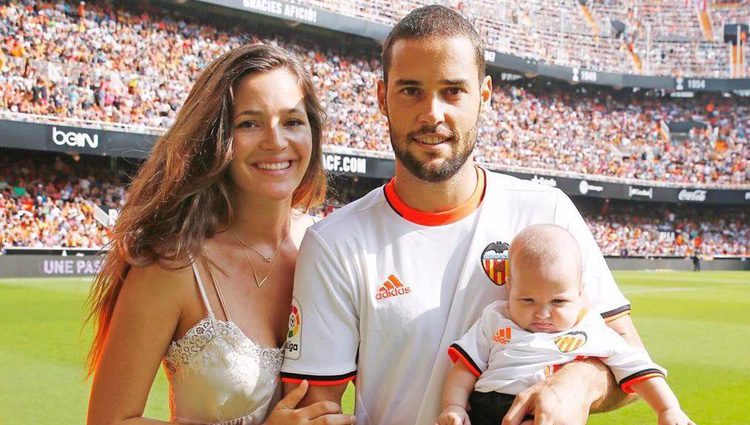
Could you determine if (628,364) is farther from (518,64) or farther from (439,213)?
(518,64)

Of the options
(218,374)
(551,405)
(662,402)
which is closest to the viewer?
(551,405)

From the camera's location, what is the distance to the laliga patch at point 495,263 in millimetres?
3002

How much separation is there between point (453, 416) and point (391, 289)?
0.52 m

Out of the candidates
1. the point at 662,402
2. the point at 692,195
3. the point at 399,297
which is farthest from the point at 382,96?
the point at 692,195

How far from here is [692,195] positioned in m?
44.2

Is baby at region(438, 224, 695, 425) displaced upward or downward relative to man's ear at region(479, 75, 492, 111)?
downward

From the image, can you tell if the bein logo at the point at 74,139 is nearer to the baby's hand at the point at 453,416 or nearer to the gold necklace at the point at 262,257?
the gold necklace at the point at 262,257

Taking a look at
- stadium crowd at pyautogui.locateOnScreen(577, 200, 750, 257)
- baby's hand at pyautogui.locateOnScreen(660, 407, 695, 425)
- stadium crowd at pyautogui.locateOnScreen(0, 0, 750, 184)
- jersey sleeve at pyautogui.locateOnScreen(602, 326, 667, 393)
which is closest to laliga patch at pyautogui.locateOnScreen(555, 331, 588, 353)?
jersey sleeve at pyautogui.locateOnScreen(602, 326, 667, 393)

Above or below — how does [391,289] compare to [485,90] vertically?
below

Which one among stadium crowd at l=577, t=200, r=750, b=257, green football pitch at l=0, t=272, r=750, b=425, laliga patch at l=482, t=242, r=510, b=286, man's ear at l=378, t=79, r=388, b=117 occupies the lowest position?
stadium crowd at l=577, t=200, r=750, b=257

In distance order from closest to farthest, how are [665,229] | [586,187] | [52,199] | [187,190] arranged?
[187,190] < [52,199] < [586,187] < [665,229]

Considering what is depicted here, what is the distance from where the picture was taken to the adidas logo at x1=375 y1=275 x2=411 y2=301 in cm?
294

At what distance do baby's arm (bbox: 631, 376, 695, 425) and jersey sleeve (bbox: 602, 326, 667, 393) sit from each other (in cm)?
3

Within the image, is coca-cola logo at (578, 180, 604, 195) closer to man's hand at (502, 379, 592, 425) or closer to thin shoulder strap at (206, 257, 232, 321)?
thin shoulder strap at (206, 257, 232, 321)
